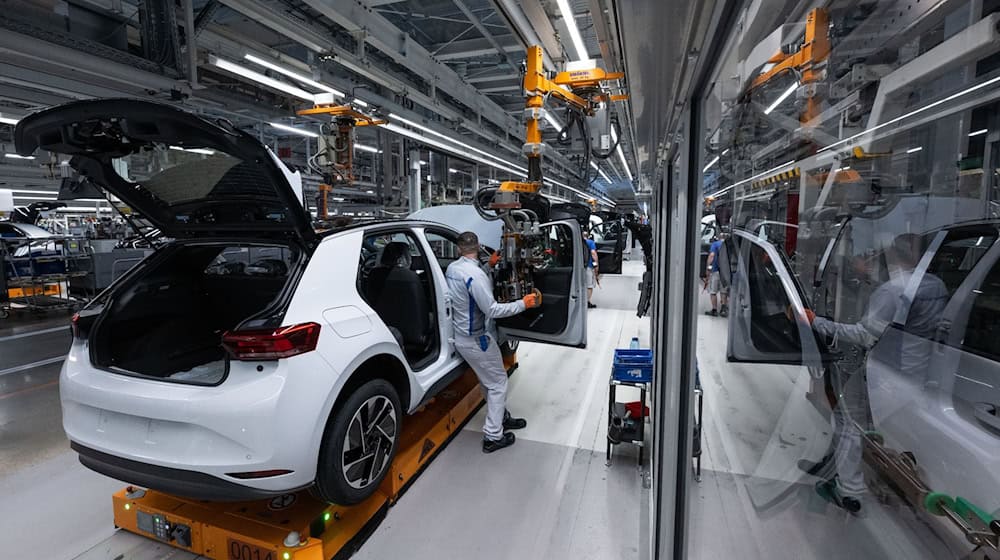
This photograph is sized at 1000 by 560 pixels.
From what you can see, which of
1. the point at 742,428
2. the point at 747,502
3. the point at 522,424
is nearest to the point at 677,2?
the point at 747,502

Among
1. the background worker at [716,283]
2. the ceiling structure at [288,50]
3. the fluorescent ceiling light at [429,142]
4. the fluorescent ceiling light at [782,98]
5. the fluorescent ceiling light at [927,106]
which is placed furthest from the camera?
the fluorescent ceiling light at [429,142]

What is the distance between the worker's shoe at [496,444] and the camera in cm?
323

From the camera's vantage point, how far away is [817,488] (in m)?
0.81

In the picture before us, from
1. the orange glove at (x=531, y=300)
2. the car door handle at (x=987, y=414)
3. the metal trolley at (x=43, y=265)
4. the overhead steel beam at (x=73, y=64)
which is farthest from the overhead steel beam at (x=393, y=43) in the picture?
the metal trolley at (x=43, y=265)

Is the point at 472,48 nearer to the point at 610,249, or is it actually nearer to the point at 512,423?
the point at 512,423

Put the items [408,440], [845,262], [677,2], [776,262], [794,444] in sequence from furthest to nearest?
1. [408,440]
2. [776,262]
3. [794,444]
4. [677,2]
5. [845,262]

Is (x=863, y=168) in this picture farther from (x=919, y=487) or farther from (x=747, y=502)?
(x=747, y=502)

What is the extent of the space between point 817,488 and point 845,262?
42cm

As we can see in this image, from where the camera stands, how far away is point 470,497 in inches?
106

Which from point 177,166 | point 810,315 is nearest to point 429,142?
point 177,166

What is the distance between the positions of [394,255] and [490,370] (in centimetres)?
118

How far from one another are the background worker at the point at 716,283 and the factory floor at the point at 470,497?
1354mm

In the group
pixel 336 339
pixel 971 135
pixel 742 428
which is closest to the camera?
pixel 971 135

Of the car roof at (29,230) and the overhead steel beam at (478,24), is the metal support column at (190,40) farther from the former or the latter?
the car roof at (29,230)
